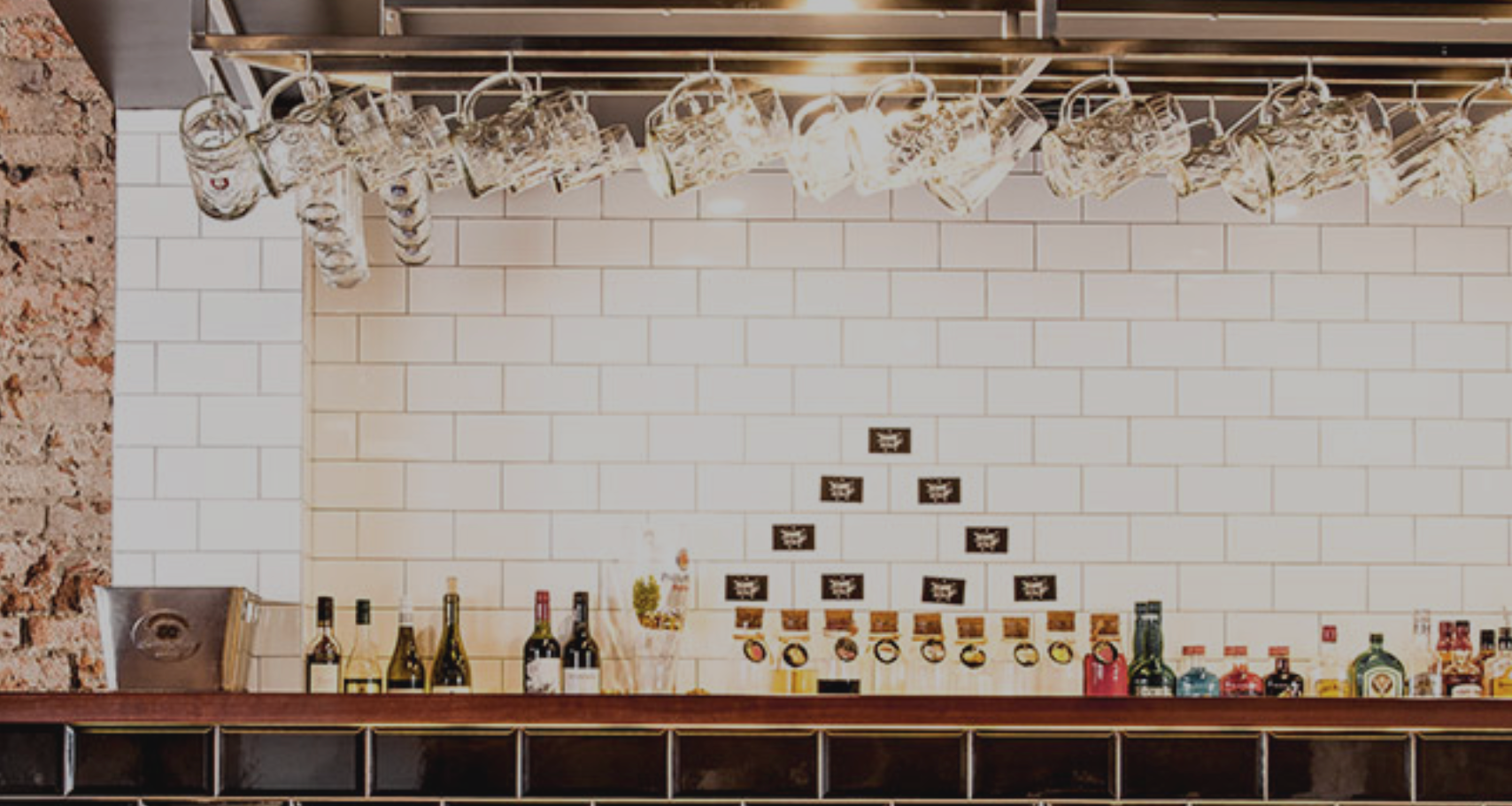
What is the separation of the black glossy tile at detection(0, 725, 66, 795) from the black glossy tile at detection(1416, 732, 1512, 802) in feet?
9.17

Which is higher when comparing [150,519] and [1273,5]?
[1273,5]

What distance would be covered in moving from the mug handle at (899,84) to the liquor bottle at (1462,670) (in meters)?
2.47

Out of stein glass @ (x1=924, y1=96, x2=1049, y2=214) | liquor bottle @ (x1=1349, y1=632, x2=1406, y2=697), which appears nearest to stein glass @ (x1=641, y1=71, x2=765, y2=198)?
stein glass @ (x1=924, y1=96, x2=1049, y2=214)

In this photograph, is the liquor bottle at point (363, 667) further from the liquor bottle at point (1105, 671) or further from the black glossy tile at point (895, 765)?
the liquor bottle at point (1105, 671)

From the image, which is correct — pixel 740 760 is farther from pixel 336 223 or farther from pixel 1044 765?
pixel 336 223

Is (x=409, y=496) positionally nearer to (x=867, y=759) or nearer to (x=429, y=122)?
(x=867, y=759)

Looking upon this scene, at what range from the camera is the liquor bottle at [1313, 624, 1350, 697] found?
4.80m

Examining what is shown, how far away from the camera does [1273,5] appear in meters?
3.54

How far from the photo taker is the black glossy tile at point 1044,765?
416cm

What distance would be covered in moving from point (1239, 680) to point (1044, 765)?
86 centimetres

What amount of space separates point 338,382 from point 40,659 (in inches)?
39.4

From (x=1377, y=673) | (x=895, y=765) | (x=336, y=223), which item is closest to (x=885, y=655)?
(x=895, y=765)

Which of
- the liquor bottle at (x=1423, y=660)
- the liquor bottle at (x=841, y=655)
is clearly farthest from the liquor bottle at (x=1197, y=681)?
the liquor bottle at (x=841, y=655)

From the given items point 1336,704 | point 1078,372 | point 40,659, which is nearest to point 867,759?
point 1336,704
